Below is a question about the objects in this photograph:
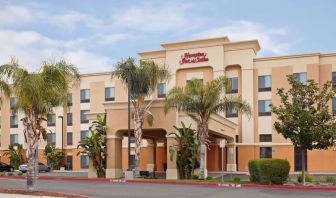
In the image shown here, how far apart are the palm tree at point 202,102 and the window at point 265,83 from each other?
20839mm

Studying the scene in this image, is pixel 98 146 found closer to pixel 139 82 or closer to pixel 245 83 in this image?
pixel 139 82

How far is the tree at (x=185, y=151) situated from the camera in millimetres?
33562

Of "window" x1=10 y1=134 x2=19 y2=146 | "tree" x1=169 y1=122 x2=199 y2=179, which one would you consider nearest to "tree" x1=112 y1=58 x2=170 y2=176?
"tree" x1=169 y1=122 x2=199 y2=179

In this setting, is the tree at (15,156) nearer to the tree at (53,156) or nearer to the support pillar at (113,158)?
the tree at (53,156)

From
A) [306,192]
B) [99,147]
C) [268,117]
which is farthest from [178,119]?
[268,117]

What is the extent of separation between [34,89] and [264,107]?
35.5 meters

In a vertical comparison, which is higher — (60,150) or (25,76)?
(25,76)

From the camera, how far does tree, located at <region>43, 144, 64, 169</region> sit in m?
61.4

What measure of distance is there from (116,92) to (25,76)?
130 ft

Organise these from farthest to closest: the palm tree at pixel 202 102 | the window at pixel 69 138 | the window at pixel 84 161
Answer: the window at pixel 69 138
the window at pixel 84 161
the palm tree at pixel 202 102

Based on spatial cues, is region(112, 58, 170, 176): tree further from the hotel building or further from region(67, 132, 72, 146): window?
region(67, 132, 72, 146): window

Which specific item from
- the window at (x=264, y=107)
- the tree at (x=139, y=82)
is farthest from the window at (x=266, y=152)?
the tree at (x=139, y=82)

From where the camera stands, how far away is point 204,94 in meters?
31.3

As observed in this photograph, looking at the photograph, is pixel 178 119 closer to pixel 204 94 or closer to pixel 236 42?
pixel 204 94
